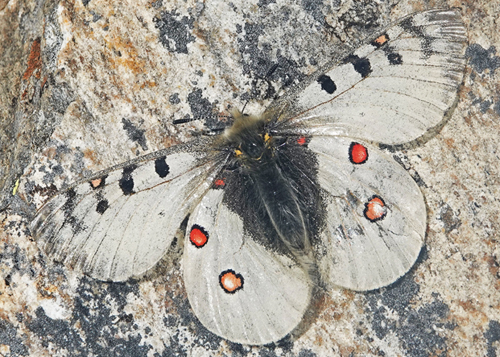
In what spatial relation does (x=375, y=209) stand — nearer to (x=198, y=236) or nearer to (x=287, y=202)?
(x=287, y=202)

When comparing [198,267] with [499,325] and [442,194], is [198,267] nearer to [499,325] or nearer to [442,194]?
[442,194]

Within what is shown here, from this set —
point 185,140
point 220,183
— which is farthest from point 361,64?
point 185,140

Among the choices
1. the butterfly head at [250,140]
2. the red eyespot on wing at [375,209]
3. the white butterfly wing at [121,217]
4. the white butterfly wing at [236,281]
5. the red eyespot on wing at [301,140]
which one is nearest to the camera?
the white butterfly wing at [121,217]

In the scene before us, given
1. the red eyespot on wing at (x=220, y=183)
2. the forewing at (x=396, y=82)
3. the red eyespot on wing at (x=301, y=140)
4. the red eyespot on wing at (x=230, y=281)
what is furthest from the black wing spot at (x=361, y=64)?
the red eyespot on wing at (x=230, y=281)

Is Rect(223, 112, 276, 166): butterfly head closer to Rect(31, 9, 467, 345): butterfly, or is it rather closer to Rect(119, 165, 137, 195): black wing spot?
Rect(31, 9, 467, 345): butterfly

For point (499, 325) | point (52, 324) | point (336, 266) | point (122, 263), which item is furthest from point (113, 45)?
point (499, 325)

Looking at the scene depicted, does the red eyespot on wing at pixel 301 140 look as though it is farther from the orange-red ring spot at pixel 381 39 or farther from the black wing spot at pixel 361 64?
the orange-red ring spot at pixel 381 39
